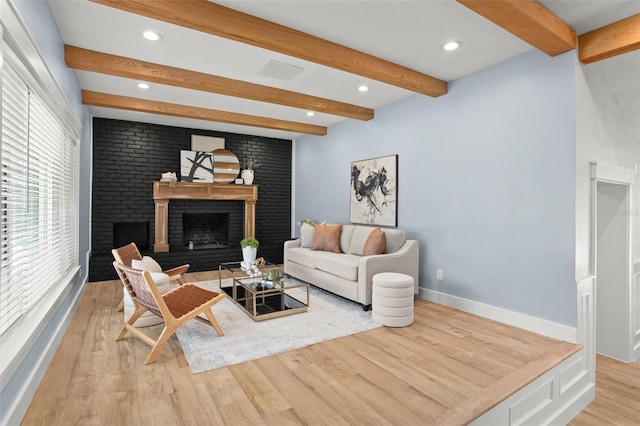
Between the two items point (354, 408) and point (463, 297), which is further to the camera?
point (463, 297)

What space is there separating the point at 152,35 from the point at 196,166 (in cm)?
358

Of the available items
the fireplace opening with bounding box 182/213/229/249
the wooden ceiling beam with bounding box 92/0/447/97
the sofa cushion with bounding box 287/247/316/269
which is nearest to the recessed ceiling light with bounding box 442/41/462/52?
the wooden ceiling beam with bounding box 92/0/447/97

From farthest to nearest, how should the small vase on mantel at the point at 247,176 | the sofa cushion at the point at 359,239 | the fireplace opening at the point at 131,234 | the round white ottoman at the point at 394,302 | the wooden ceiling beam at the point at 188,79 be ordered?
the small vase on mantel at the point at 247,176, the fireplace opening at the point at 131,234, the sofa cushion at the point at 359,239, the round white ottoman at the point at 394,302, the wooden ceiling beam at the point at 188,79

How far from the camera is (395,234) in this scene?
4.41 meters

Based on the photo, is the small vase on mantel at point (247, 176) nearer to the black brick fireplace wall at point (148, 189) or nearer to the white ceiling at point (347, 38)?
the black brick fireplace wall at point (148, 189)

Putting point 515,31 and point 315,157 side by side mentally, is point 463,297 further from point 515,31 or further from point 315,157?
point 315,157

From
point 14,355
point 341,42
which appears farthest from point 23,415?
point 341,42

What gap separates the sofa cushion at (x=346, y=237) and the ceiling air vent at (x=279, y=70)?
2.30 m

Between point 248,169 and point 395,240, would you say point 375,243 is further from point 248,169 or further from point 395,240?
point 248,169

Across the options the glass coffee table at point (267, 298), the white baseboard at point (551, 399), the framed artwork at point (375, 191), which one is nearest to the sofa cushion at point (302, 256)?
the glass coffee table at point (267, 298)

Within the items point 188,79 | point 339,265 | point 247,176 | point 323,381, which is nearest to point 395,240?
point 339,265

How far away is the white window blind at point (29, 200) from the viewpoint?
6.25 ft

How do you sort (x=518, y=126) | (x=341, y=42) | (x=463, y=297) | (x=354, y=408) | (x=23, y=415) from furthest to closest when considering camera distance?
(x=463, y=297), (x=518, y=126), (x=341, y=42), (x=354, y=408), (x=23, y=415)

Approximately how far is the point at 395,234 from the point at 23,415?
147 inches
